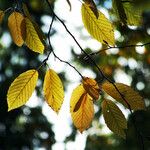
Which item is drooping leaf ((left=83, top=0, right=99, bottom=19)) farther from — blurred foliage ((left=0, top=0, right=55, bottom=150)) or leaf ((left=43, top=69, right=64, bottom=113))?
blurred foliage ((left=0, top=0, right=55, bottom=150))

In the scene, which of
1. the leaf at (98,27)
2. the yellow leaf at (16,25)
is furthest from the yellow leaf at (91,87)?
the yellow leaf at (16,25)

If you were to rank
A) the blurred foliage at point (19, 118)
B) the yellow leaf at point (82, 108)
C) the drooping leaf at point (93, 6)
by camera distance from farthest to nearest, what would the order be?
the blurred foliage at point (19, 118), the yellow leaf at point (82, 108), the drooping leaf at point (93, 6)

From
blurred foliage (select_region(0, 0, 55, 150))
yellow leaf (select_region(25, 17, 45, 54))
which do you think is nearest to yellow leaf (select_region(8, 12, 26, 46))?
yellow leaf (select_region(25, 17, 45, 54))

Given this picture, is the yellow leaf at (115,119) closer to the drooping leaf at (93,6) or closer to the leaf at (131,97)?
the leaf at (131,97)

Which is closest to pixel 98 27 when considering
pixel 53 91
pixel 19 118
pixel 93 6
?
pixel 93 6

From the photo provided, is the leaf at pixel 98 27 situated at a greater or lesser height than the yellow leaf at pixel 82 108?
greater

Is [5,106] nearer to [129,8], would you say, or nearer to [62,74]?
[62,74]

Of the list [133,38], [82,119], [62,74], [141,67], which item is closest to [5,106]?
[62,74]
